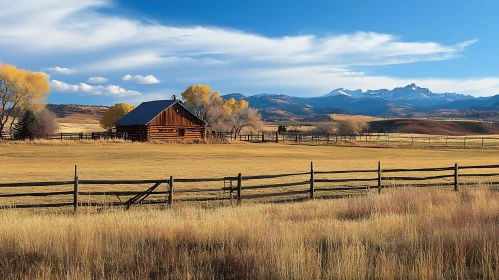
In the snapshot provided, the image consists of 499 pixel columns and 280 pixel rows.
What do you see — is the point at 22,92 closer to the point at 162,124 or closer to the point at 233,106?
the point at 162,124

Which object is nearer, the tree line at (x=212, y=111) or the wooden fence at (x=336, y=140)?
the wooden fence at (x=336, y=140)

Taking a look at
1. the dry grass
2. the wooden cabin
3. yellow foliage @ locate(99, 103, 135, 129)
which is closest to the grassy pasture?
the wooden cabin

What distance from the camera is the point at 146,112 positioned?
216ft

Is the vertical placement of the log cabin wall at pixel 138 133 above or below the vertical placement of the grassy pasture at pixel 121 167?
above

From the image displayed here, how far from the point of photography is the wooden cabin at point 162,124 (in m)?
61.4

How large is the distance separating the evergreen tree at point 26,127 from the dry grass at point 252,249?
5795 centimetres

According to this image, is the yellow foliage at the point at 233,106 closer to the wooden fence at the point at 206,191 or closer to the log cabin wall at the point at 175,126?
the log cabin wall at the point at 175,126

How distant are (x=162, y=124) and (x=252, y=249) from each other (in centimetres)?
5821

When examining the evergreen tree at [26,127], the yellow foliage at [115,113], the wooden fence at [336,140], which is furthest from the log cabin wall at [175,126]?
the yellow foliage at [115,113]

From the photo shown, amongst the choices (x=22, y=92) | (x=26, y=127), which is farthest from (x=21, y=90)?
(x=26, y=127)

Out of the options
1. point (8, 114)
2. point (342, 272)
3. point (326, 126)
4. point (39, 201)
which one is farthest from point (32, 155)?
point (326, 126)

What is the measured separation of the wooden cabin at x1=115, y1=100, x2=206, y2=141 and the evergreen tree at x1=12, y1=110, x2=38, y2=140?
12.6m

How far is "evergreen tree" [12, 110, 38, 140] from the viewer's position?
60094mm

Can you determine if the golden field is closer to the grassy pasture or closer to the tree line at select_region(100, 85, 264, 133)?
the grassy pasture
